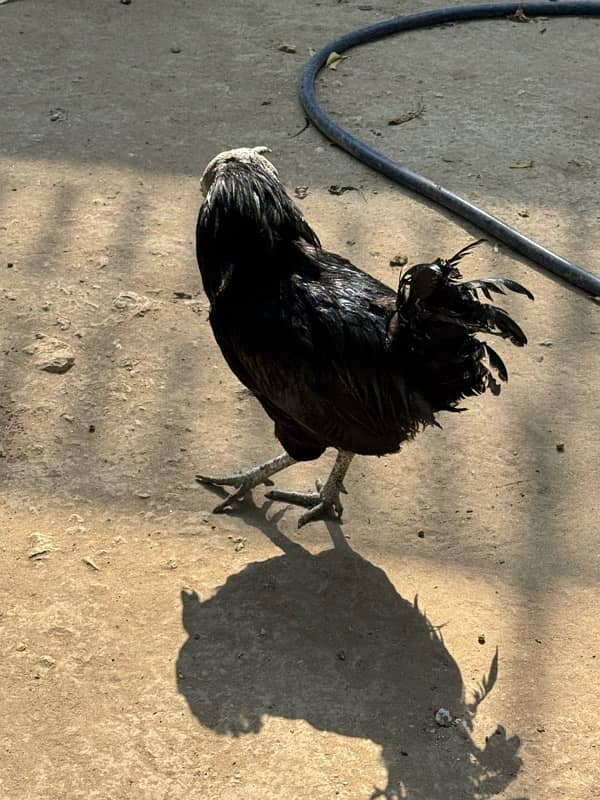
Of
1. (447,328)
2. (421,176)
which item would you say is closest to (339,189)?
(421,176)

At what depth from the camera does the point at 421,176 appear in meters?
6.63

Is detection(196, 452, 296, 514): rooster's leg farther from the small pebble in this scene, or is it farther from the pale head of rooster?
the small pebble

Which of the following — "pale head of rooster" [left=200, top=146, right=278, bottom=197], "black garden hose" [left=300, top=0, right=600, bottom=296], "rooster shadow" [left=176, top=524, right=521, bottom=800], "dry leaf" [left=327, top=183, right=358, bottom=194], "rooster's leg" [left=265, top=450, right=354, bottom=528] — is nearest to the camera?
"rooster shadow" [left=176, top=524, right=521, bottom=800]

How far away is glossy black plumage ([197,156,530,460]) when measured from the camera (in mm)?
3572

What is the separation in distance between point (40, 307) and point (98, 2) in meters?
4.79

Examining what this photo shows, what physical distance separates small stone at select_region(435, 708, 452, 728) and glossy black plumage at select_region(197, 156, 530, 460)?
1.00 m

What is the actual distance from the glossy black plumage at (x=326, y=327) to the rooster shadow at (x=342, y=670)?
0.57m

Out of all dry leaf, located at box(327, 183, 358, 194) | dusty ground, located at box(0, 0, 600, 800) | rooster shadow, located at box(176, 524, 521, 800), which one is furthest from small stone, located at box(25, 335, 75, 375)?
dry leaf, located at box(327, 183, 358, 194)

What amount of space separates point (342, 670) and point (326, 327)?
1263 mm

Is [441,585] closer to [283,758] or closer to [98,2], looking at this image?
[283,758]

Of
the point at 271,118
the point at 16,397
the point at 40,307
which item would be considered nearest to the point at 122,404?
the point at 16,397

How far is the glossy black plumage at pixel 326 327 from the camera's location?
3.57 m

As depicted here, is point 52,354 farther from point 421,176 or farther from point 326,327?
point 421,176

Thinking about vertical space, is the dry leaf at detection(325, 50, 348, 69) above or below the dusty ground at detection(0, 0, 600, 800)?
above
